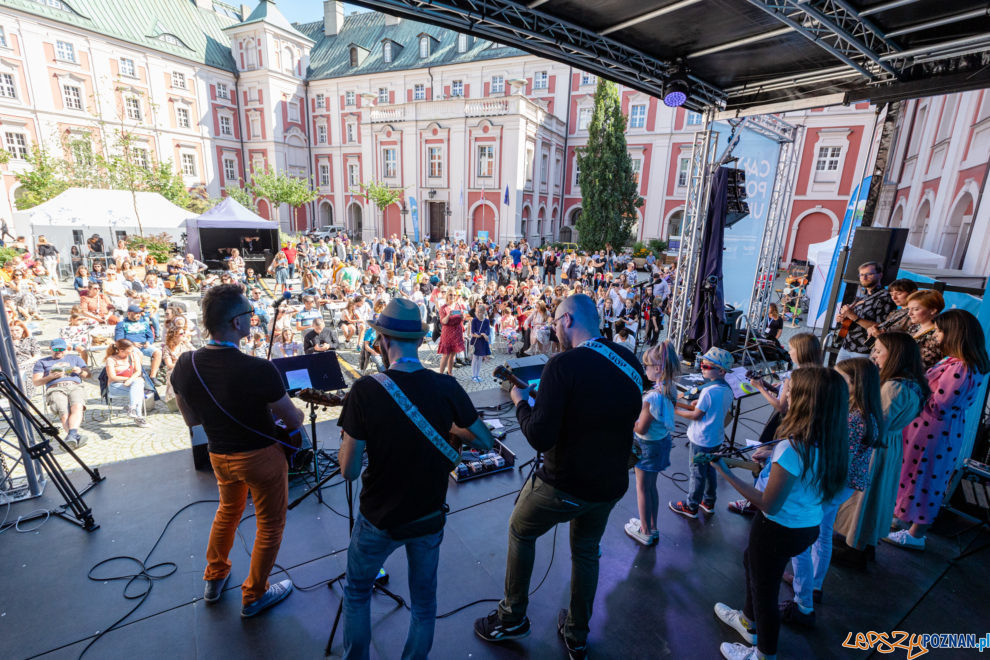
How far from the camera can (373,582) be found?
7.04ft

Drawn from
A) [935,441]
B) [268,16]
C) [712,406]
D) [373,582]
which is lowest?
[373,582]

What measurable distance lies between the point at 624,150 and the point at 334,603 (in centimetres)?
2671

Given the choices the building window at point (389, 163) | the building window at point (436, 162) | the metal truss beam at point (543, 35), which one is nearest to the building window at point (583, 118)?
the building window at point (436, 162)

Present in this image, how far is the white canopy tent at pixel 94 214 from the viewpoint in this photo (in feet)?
45.1

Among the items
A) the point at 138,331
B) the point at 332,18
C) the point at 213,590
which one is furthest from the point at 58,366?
the point at 332,18

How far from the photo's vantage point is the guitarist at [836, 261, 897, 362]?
480 cm

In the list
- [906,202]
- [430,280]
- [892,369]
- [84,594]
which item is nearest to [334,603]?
[84,594]

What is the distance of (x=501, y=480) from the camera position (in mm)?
4500

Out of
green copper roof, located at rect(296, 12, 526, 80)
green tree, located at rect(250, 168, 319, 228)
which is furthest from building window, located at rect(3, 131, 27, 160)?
green copper roof, located at rect(296, 12, 526, 80)

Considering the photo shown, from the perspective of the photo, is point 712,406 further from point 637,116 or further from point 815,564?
point 637,116

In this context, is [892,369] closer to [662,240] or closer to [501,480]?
[501,480]

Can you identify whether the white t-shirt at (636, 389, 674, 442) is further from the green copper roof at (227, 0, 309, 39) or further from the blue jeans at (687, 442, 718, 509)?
the green copper roof at (227, 0, 309, 39)

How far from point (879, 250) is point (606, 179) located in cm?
2162

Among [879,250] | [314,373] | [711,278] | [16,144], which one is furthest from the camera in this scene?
[16,144]
